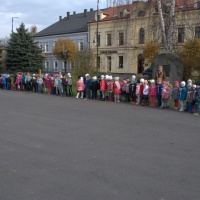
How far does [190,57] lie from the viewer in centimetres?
2558

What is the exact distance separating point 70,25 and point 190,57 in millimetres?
45711

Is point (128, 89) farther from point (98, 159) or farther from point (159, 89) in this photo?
point (98, 159)

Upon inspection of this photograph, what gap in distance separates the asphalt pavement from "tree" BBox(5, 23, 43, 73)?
29753 mm

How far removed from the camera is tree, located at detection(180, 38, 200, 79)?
965 inches

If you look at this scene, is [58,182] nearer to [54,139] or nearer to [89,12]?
[54,139]

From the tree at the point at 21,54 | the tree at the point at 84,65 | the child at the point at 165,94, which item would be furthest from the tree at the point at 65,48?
the child at the point at 165,94

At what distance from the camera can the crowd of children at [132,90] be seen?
14.7m

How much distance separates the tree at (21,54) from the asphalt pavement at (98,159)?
97.6 ft

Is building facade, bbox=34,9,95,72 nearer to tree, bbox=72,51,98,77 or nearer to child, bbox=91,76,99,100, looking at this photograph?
tree, bbox=72,51,98,77

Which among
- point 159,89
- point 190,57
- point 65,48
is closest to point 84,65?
point 190,57

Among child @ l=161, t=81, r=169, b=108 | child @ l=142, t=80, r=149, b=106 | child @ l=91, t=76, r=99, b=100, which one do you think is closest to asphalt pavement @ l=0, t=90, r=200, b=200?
child @ l=161, t=81, r=169, b=108

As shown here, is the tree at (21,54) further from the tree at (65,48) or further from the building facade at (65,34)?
the building facade at (65,34)

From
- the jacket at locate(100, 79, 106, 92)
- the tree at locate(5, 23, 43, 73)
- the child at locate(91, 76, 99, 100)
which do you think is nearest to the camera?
the jacket at locate(100, 79, 106, 92)

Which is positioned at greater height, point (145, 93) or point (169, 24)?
point (169, 24)
